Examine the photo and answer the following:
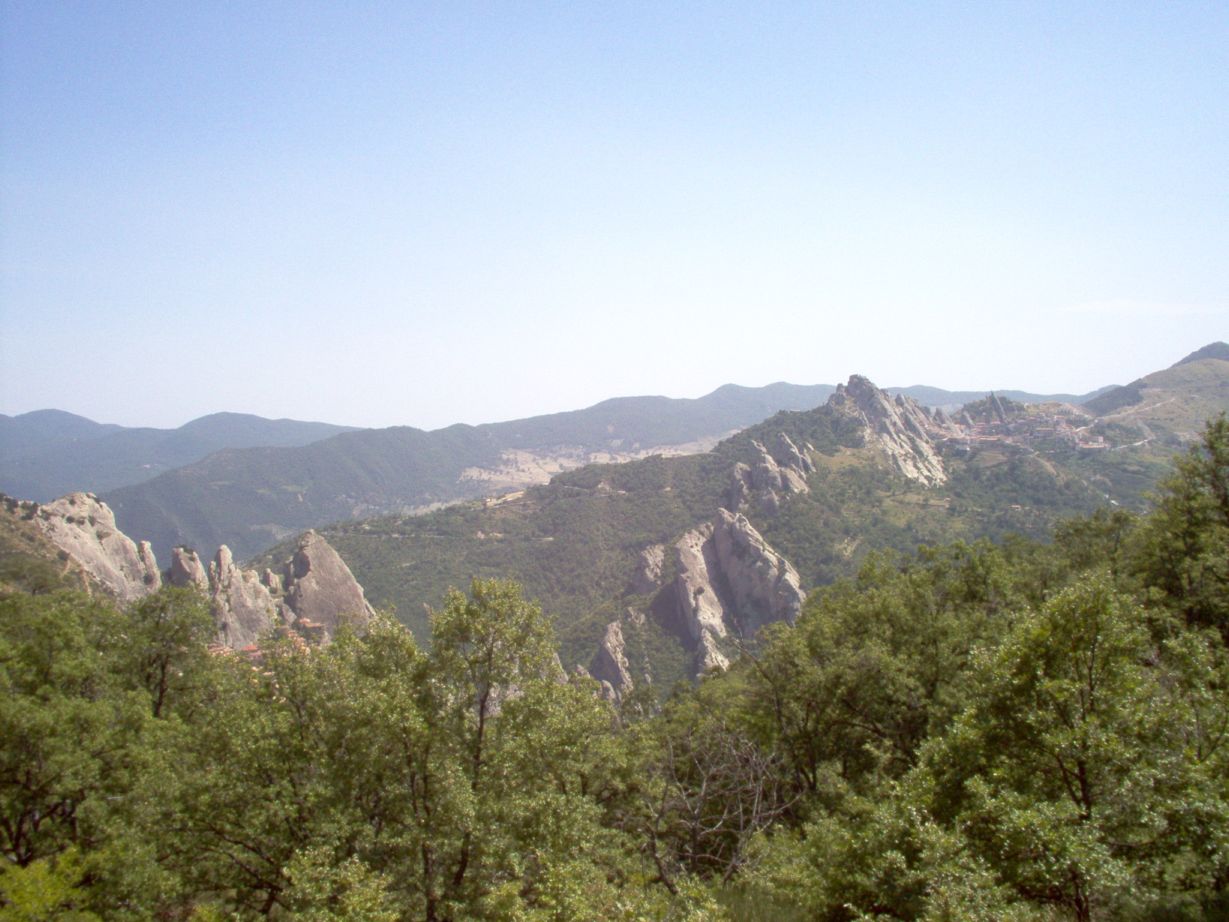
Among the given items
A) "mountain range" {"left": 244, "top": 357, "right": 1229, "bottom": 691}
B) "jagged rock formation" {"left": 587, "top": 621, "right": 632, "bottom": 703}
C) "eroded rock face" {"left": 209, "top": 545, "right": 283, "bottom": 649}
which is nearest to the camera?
"eroded rock face" {"left": 209, "top": 545, "right": 283, "bottom": 649}

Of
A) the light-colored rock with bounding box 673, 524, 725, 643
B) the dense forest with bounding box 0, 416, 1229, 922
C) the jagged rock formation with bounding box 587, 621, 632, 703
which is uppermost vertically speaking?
the dense forest with bounding box 0, 416, 1229, 922

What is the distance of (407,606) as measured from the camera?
134m

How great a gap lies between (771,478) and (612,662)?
62052 mm

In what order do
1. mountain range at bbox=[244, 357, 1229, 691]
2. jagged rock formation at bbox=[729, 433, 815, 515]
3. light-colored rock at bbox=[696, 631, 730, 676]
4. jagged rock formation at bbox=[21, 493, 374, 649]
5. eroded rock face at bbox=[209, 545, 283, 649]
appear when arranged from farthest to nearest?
jagged rock formation at bbox=[729, 433, 815, 515]
mountain range at bbox=[244, 357, 1229, 691]
light-colored rock at bbox=[696, 631, 730, 676]
jagged rock formation at bbox=[21, 493, 374, 649]
eroded rock face at bbox=[209, 545, 283, 649]

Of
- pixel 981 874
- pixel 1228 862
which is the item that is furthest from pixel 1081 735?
pixel 981 874

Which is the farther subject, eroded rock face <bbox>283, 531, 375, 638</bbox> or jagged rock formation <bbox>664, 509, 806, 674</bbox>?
jagged rock formation <bbox>664, 509, 806, 674</bbox>

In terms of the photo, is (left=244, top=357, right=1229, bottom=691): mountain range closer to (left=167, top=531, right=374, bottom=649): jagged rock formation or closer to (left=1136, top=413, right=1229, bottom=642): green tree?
(left=167, top=531, right=374, bottom=649): jagged rock formation

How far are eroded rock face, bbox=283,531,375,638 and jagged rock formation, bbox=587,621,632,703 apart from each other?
37150 millimetres

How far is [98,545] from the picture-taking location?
10262 cm

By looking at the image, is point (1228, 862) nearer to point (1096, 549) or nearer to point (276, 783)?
point (276, 783)

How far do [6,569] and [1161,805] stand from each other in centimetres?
9404

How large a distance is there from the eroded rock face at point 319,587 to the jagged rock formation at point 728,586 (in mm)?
53370

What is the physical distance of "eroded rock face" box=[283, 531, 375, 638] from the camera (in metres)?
100

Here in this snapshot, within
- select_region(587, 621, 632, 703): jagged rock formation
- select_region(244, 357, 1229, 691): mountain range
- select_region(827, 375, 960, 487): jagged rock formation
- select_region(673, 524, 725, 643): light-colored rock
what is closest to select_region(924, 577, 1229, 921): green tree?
select_region(244, 357, 1229, 691): mountain range
